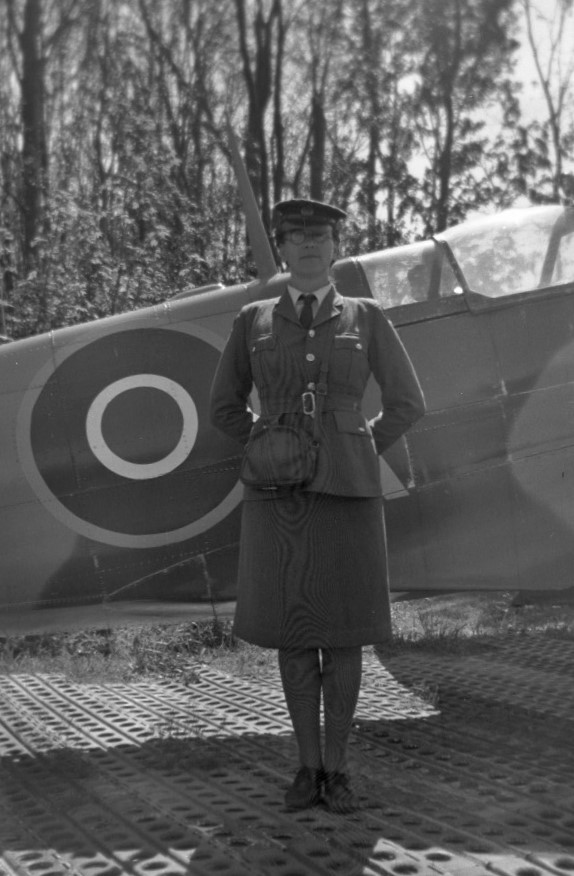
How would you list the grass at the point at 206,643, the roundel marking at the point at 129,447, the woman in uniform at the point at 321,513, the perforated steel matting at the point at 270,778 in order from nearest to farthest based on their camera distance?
the perforated steel matting at the point at 270,778, the woman in uniform at the point at 321,513, the roundel marking at the point at 129,447, the grass at the point at 206,643

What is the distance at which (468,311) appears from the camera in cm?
445

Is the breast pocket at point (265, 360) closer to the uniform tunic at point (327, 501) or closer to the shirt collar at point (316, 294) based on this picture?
the uniform tunic at point (327, 501)

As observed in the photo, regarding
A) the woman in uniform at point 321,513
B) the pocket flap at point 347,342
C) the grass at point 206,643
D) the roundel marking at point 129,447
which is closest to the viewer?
the woman in uniform at point 321,513

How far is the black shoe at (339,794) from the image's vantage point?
3182 millimetres

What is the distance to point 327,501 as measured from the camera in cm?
333

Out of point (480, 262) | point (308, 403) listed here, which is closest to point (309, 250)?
point (308, 403)

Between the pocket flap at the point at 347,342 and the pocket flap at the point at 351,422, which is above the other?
the pocket flap at the point at 347,342

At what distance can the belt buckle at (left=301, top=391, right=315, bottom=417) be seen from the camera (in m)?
3.31

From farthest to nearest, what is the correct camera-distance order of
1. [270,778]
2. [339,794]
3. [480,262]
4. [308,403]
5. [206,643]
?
[206,643] < [480,262] < [270,778] < [308,403] < [339,794]

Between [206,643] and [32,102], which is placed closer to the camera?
[206,643]

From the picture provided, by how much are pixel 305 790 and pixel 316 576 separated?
2.06 feet

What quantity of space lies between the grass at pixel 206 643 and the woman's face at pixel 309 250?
2.21m

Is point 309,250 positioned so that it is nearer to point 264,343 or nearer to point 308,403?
point 264,343

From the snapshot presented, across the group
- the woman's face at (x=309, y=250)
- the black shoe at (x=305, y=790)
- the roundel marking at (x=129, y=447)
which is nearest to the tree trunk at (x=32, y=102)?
the roundel marking at (x=129, y=447)
